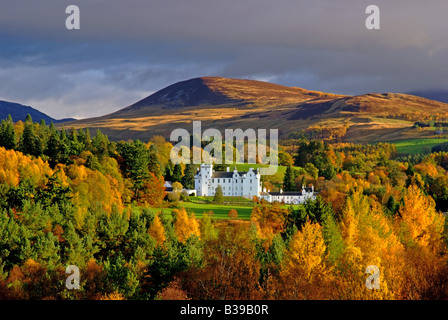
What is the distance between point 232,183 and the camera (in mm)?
121125

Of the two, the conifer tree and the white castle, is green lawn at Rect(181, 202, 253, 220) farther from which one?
the conifer tree

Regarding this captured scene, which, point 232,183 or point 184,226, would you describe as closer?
point 184,226

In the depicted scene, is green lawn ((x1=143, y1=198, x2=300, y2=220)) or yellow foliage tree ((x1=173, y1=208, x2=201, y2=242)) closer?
yellow foliage tree ((x1=173, y1=208, x2=201, y2=242))

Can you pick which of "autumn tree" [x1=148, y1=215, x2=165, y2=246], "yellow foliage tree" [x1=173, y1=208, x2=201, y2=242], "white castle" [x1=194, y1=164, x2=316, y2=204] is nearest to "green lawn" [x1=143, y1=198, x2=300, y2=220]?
"white castle" [x1=194, y1=164, x2=316, y2=204]

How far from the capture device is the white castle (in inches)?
4567

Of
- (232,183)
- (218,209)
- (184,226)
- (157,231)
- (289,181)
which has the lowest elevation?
(218,209)

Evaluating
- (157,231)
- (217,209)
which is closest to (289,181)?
(217,209)

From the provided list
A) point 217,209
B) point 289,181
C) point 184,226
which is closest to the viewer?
point 184,226

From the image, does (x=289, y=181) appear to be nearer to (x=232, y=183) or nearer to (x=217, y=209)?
(x=232, y=183)

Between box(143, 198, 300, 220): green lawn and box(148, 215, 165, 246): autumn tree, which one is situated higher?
box(148, 215, 165, 246): autumn tree

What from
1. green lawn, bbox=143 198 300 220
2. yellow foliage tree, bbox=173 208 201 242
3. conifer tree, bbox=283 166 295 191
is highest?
conifer tree, bbox=283 166 295 191

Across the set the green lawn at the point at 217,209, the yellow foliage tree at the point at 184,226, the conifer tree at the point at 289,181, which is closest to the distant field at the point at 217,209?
the green lawn at the point at 217,209

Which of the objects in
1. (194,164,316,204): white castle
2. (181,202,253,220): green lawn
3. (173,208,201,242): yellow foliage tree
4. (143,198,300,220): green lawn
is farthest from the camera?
(194,164,316,204): white castle

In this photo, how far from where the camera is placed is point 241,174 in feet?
396
